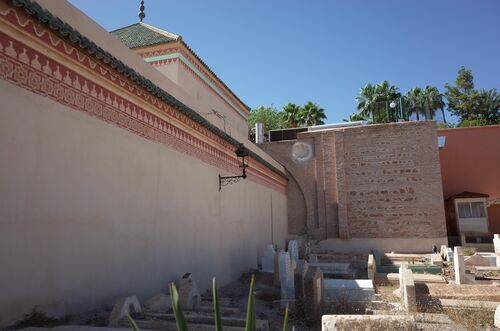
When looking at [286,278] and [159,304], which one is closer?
[159,304]

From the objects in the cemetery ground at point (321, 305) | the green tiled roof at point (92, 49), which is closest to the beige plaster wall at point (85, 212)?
the cemetery ground at point (321, 305)

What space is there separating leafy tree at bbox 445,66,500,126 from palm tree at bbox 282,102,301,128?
1216 cm

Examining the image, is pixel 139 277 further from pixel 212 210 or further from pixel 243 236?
pixel 243 236

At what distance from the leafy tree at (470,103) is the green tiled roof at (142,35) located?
2544 cm

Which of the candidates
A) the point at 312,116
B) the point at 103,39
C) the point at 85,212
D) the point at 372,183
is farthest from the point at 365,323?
the point at 312,116

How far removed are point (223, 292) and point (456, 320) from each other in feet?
13.4

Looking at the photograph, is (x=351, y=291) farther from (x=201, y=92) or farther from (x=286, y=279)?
(x=201, y=92)

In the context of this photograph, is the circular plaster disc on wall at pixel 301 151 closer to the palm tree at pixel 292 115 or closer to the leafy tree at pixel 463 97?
the palm tree at pixel 292 115

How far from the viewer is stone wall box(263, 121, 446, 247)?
14.8 metres

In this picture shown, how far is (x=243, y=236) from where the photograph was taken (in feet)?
33.8

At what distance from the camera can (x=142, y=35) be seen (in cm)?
1143

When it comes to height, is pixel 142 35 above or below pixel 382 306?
above

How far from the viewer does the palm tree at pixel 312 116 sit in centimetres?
2909

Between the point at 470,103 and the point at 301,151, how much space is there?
22.6m
